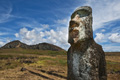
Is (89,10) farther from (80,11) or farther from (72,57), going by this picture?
(72,57)

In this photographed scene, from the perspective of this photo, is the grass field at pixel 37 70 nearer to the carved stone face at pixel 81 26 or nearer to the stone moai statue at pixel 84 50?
the stone moai statue at pixel 84 50

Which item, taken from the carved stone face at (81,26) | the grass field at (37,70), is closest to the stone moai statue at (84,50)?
the carved stone face at (81,26)

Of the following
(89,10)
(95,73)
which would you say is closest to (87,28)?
(89,10)

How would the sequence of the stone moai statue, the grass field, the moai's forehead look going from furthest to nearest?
1. the grass field
2. the moai's forehead
3. the stone moai statue

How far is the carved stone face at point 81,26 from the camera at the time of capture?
292cm

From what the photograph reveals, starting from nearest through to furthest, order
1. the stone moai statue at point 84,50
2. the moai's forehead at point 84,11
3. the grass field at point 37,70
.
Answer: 1. the stone moai statue at point 84,50
2. the moai's forehead at point 84,11
3. the grass field at point 37,70

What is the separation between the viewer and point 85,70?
2.91m

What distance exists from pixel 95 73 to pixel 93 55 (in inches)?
17.1

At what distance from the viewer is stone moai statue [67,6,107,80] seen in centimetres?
288

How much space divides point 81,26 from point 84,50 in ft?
1.99

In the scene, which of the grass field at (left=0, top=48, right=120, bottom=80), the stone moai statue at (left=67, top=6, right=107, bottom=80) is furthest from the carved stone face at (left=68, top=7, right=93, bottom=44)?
the grass field at (left=0, top=48, right=120, bottom=80)

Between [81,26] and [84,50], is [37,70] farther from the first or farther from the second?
[81,26]

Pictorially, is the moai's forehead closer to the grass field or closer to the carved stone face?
the carved stone face

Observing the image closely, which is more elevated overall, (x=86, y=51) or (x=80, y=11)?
(x=80, y=11)
